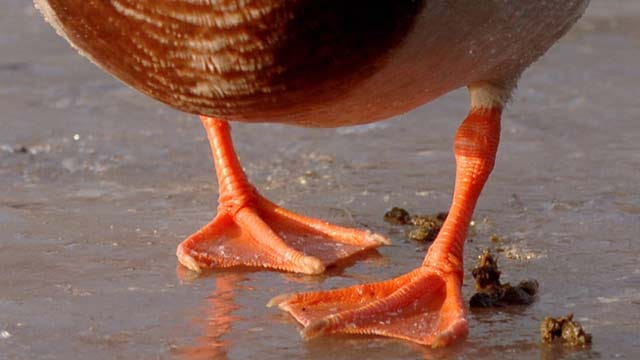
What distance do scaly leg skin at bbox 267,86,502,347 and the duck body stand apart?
41cm

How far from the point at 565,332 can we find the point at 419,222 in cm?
114

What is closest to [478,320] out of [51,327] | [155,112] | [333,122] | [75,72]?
[333,122]

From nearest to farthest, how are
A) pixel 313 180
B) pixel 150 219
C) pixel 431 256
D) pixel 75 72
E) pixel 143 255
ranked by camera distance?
pixel 431 256 → pixel 143 255 → pixel 150 219 → pixel 313 180 → pixel 75 72

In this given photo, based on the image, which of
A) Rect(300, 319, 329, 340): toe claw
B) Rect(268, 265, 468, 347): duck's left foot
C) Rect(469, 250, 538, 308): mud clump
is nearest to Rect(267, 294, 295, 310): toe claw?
Rect(268, 265, 468, 347): duck's left foot

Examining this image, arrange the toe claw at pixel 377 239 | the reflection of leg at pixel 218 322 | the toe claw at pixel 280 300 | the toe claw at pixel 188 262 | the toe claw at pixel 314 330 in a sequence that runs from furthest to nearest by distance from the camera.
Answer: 1. the toe claw at pixel 377 239
2. the toe claw at pixel 188 262
3. the toe claw at pixel 280 300
4. the toe claw at pixel 314 330
5. the reflection of leg at pixel 218 322

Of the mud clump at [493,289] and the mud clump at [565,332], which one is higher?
the mud clump at [493,289]

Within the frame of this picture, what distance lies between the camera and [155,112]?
20.4ft

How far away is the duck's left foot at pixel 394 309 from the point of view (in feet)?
12.1

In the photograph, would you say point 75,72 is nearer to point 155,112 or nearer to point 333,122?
point 155,112

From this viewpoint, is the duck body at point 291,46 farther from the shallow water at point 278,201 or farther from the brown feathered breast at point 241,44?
the shallow water at point 278,201

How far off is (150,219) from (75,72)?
7.87 ft

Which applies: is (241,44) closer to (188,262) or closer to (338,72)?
(338,72)

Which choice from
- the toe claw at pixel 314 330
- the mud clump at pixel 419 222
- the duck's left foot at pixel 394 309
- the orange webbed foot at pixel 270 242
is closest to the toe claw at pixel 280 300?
the duck's left foot at pixel 394 309

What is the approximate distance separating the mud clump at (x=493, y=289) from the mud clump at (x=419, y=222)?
473mm
